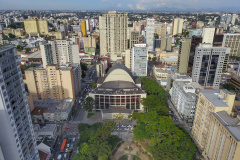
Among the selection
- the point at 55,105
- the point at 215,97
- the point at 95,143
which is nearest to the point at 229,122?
the point at 215,97

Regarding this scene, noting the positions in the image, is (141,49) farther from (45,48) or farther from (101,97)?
(45,48)

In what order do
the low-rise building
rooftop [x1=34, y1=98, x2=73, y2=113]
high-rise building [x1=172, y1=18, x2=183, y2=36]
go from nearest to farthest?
the low-rise building → rooftop [x1=34, y1=98, x2=73, y2=113] → high-rise building [x1=172, y1=18, x2=183, y2=36]

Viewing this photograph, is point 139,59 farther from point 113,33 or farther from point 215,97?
point 215,97

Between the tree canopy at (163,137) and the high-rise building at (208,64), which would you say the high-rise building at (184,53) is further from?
the tree canopy at (163,137)

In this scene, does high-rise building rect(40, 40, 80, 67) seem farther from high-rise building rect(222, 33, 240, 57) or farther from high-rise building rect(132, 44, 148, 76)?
high-rise building rect(222, 33, 240, 57)

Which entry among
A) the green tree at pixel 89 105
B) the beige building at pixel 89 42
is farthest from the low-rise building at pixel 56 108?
the beige building at pixel 89 42

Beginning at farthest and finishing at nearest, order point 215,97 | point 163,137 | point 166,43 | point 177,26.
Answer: point 177,26, point 166,43, point 163,137, point 215,97

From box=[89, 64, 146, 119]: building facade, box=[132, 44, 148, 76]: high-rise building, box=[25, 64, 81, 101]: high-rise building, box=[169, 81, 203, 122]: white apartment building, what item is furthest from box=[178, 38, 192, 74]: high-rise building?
box=[25, 64, 81, 101]: high-rise building

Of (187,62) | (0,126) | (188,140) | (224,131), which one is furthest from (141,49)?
(0,126)
